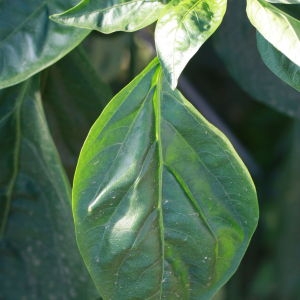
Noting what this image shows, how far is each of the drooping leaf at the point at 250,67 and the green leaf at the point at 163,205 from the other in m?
0.26

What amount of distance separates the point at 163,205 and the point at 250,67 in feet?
1.05

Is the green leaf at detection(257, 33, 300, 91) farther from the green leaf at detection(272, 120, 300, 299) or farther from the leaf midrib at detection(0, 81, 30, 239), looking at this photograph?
the green leaf at detection(272, 120, 300, 299)

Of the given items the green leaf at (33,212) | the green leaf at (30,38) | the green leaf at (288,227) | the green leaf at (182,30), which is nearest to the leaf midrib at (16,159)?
the green leaf at (33,212)

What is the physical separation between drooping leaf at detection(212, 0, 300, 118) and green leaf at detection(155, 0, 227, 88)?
0.82ft

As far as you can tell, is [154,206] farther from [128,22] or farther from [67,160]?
[67,160]

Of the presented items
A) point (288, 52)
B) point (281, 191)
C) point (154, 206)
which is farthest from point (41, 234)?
point (281, 191)

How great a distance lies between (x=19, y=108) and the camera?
907 mm

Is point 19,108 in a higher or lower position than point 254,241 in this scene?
higher

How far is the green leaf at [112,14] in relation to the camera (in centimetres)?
70

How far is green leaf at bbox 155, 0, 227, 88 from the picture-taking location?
673 millimetres

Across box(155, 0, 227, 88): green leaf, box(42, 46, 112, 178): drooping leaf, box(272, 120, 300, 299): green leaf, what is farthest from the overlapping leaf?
box(272, 120, 300, 299): green leaf

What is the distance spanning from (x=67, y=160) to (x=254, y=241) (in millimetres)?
1083

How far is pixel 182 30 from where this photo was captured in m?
0.70

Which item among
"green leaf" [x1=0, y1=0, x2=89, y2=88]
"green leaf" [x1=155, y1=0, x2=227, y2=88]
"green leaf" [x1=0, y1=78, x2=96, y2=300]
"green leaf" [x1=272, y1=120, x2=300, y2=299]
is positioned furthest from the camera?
"green leaf" [x1=272, y1=120, x2=300, y2=299]
